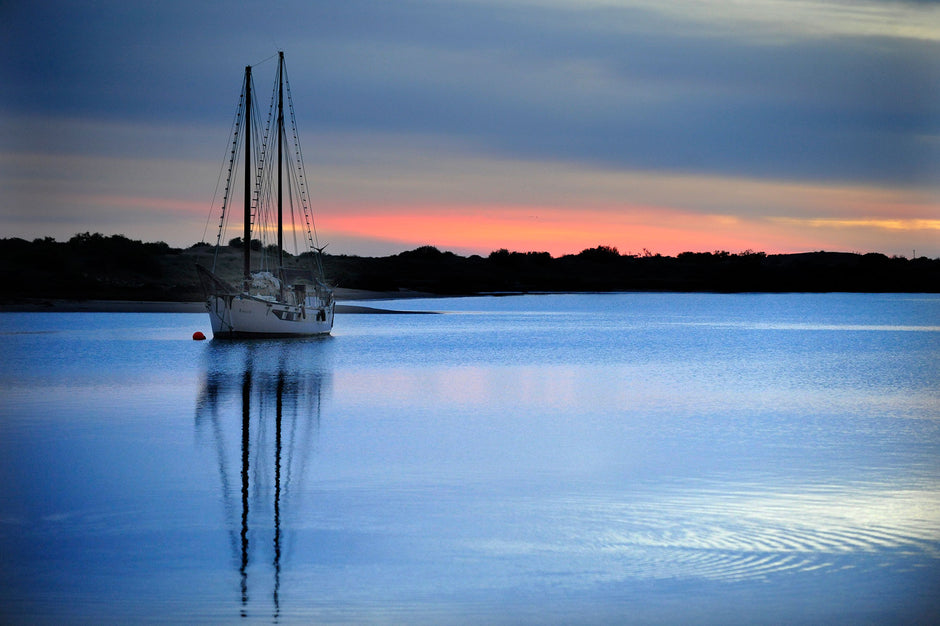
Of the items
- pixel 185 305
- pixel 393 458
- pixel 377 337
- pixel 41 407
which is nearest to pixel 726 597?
pixel 393 458

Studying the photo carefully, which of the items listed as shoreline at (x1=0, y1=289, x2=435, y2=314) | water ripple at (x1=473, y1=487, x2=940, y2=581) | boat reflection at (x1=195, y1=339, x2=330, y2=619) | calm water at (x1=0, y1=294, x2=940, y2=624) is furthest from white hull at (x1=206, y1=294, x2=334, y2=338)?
water ripple at (x1=473, y1=487, x2=940, y2=581)

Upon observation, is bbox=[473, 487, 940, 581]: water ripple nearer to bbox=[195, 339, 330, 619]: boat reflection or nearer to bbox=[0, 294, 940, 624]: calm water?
bbox=[0, 294, 940, 624]: calm water

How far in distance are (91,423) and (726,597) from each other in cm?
1215

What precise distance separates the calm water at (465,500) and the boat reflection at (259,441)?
0.06m

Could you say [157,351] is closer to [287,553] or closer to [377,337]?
[377,337]

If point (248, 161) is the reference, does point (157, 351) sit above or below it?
below

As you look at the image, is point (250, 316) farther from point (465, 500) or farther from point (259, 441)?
point (465, 500)

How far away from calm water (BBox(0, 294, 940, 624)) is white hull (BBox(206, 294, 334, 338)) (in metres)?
14.6

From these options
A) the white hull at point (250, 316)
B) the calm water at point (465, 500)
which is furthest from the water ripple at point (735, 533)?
the white hull at point (250, 316)

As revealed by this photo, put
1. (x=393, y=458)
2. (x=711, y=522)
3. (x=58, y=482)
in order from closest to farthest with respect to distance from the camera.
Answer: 1. (x=711, y=522)
2. (x=58, y=482)
3. (x=393, y=458)

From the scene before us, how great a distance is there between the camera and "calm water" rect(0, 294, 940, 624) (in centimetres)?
741

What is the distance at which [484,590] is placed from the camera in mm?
7594

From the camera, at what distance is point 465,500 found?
10.8 metres

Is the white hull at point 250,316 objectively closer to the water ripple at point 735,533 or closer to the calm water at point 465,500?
the calm water at point 465,500
